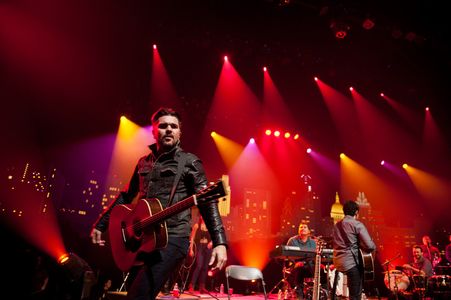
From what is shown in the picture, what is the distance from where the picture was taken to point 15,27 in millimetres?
9914

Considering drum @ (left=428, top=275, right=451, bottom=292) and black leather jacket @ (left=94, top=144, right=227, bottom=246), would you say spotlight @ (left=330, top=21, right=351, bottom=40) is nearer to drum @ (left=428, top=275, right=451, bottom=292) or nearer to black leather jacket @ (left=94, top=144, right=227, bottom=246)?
drum @ (left=428, top=275, right=451, bottom=292)

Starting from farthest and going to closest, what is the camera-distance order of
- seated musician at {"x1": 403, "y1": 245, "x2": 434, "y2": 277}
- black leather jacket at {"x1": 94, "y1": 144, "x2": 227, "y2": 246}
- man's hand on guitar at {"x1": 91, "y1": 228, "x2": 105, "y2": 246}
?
seated musician at {"x1": 403, "y1": 245, "x2": 434, "y2": 277}
man's hand on guitar at {"x1": 91, "y1": 228, "x2": 105, "y2": 246}
black leather jacket at {"x1": 94, "y1": 144, "x2": 227, "y2": 246}

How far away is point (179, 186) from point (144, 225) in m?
0.47

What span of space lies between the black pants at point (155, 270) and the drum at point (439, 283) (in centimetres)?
1024

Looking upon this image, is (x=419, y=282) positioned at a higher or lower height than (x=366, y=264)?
lower

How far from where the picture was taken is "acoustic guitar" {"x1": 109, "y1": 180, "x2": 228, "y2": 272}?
8.22 feet

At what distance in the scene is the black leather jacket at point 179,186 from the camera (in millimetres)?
2746

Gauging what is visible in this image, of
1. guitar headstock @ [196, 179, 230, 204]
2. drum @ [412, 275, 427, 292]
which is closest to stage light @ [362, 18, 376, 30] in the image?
drum @ [412, 275, 427, 292]

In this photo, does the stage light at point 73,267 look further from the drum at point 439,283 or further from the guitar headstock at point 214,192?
the drum at point 439,283

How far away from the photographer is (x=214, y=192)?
2486mm

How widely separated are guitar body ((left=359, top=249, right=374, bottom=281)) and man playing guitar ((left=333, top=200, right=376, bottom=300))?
0.05 m

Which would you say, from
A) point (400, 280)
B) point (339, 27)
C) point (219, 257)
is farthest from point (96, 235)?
point (400, 280)

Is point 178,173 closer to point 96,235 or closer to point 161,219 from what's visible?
point 161,219

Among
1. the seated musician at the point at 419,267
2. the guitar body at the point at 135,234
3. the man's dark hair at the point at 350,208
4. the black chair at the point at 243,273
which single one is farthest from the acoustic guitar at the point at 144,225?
the seated musician at the point at 419,267
